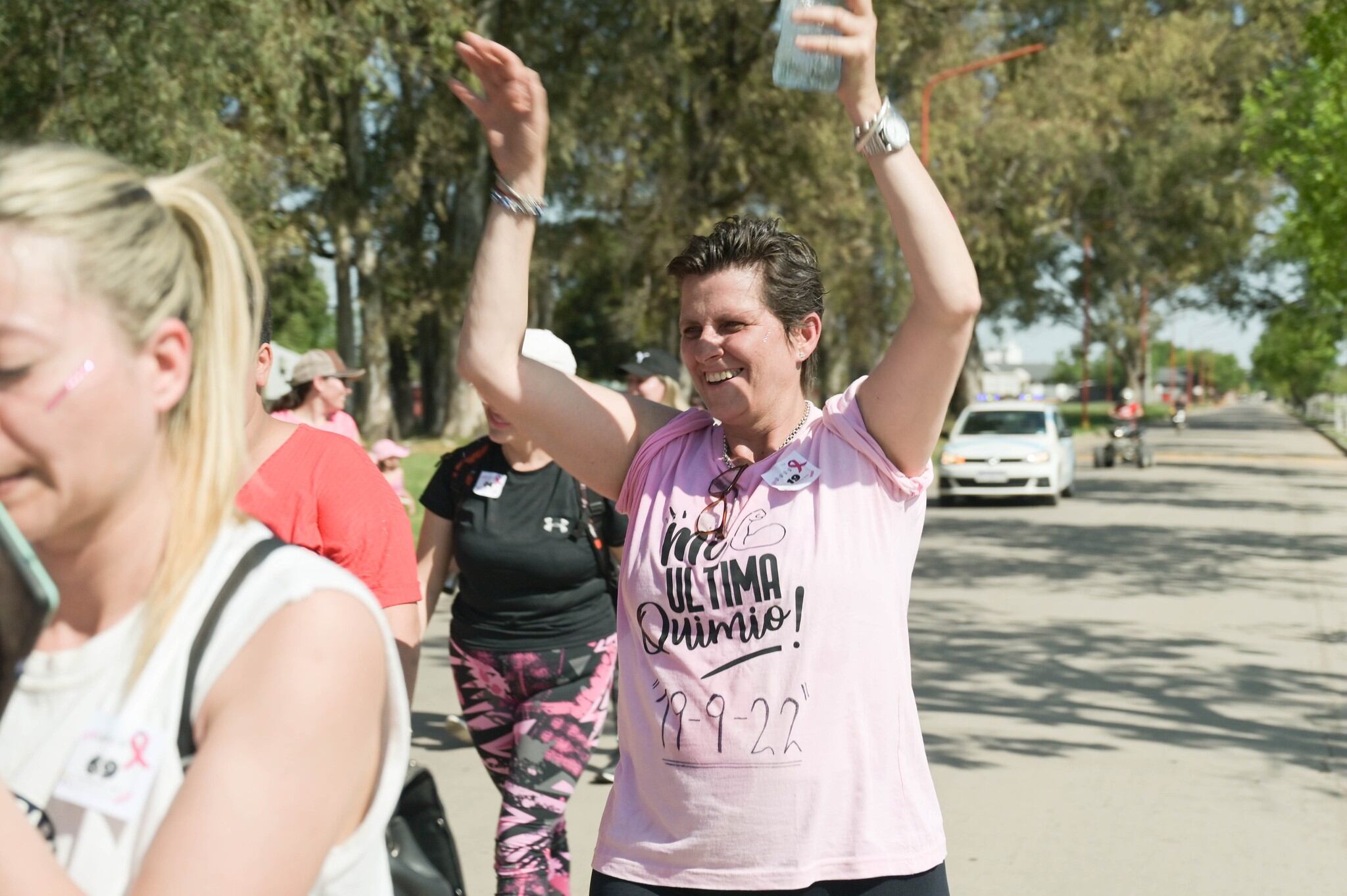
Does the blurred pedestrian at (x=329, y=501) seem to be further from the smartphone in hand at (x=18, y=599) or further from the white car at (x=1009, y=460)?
the white car at (x=1009, y=460)

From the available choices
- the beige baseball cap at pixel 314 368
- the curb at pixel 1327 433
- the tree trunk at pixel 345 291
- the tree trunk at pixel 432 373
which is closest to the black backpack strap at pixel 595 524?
the beige baseball cap at pixel 314 368

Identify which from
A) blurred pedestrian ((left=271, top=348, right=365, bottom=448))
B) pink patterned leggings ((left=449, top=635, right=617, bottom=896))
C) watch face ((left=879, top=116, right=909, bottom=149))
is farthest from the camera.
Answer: blurred pedestrian ((left=271, top=348, right=365, bottom=448))

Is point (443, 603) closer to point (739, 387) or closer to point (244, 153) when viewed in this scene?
point (244, 153)

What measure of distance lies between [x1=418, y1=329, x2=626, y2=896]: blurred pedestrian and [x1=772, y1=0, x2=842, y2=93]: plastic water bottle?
1.97 m

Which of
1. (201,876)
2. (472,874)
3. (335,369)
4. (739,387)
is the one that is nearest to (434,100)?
(335,369)

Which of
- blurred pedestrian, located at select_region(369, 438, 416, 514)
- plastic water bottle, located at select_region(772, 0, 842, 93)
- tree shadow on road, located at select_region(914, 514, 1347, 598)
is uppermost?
plastic water bottle, located at select_region(772, 0, 842, 93)

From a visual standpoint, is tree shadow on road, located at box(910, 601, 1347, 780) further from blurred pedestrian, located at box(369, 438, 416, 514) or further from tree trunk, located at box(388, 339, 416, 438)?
tree trunk, located at box(388, 339, 416, 438)

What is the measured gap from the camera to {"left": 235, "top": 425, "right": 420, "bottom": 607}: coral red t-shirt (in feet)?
9.50

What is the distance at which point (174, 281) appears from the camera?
58.1 inches

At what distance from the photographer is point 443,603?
481 inches

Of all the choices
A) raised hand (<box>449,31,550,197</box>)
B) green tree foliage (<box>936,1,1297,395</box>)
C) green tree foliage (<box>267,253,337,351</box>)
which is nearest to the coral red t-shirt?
raised hand (<box>449,31,550,197</box>)

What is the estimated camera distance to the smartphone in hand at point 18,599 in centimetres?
123

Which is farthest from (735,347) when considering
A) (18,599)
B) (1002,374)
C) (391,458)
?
(1002,374)

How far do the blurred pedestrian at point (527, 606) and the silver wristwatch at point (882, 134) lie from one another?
1.95 meters
